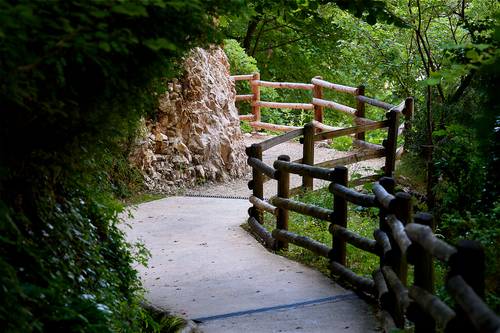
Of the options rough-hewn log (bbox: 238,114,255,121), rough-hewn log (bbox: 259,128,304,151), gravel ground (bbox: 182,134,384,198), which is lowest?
rough-hewn log (bbox: 238,114,255,121)

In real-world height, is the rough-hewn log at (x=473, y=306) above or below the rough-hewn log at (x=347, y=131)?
above

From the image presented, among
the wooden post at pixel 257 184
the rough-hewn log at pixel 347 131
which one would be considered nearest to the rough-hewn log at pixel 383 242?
the wooden post at pixel 257 184

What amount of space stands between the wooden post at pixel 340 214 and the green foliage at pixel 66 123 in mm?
2852

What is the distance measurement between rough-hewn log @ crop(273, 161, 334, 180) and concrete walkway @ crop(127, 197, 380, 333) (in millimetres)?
895

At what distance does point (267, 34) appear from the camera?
72.1 feet

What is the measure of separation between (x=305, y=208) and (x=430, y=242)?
3636mm

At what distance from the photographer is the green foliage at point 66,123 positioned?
9.04ft

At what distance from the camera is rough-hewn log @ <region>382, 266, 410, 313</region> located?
4987mm

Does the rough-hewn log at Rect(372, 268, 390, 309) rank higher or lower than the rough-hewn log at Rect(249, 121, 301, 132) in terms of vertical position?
higher

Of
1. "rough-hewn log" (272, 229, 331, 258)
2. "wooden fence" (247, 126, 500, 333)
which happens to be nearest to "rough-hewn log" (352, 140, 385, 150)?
"wooden fence" (247, 126, 500, 333)

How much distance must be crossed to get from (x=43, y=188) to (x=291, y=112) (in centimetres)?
1879

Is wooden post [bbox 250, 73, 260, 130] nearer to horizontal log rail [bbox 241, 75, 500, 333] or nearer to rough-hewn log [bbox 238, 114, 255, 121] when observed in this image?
rough-hewn log [bbox 238, 114, 255, 121]

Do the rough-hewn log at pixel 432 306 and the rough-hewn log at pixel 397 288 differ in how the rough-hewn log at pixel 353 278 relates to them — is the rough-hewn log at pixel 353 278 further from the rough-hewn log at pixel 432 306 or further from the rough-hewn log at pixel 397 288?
the rough-hewn log at pixel 432 306

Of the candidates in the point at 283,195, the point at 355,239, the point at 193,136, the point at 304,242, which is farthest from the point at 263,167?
the point at 193,136
